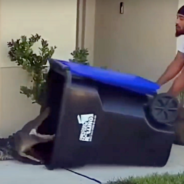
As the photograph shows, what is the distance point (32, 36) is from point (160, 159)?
2.08 metres

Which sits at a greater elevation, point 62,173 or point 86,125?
point 86,125

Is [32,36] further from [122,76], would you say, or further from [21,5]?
[122,76]

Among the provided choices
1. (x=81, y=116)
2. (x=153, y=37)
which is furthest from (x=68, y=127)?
(x=153, y=37)

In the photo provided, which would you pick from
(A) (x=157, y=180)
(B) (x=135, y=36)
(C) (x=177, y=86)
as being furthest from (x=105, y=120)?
(B) (x=135, y=36)

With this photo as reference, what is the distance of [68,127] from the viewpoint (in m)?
5.93

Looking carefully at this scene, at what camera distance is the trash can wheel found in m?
6.17

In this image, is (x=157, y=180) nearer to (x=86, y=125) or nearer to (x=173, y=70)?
(x=86, y=125)

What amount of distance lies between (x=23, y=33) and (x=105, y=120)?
190 cm

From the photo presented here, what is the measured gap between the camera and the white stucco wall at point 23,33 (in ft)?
24.0

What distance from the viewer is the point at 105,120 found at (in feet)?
19.7

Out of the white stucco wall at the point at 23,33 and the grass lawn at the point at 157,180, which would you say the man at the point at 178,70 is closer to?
the white stucco wall at the point at 23,33

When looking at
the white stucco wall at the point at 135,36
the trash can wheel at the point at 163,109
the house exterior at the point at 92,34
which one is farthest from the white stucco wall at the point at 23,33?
the trash can wheel at the point at 163,109

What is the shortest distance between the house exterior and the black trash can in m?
1.18

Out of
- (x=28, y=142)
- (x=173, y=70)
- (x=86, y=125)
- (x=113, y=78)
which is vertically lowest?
(x=28, y=142)
